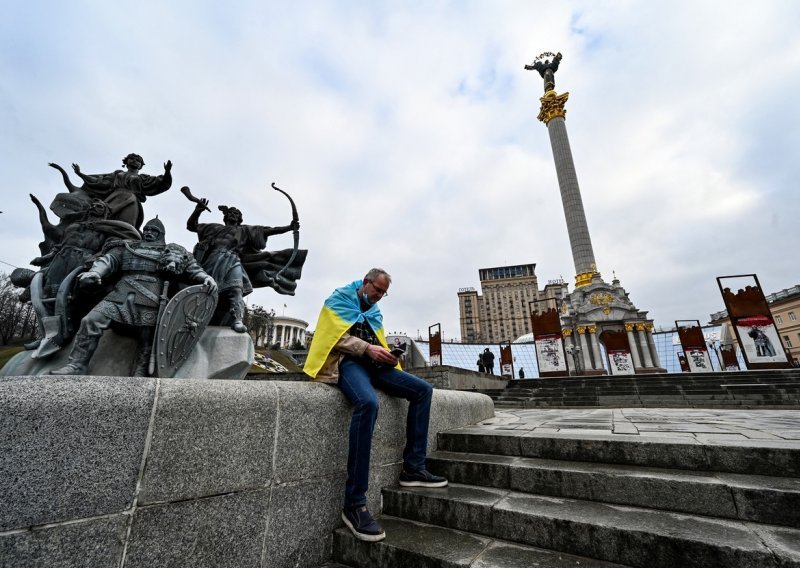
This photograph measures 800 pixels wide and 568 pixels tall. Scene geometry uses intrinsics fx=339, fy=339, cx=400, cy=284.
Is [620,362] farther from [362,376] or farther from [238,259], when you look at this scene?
[362,376]

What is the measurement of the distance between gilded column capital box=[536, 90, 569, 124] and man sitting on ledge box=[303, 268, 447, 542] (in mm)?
43874

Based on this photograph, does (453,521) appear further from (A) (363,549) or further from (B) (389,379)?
(B) (389,379)

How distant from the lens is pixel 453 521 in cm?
228

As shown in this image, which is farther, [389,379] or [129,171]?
[129,171]

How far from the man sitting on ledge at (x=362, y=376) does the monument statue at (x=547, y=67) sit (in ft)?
163

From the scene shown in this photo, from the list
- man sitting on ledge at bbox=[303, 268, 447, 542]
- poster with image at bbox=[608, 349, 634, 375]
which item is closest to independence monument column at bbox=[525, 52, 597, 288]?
poster with image at bbox=[608, 349, 634, 375]

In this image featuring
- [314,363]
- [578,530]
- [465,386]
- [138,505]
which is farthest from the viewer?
[465,386]

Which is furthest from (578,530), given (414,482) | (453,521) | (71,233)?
(71,233)

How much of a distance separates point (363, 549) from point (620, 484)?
1724mm

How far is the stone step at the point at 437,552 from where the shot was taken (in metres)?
1.79

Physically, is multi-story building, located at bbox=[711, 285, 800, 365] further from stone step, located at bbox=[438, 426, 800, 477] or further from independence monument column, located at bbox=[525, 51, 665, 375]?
stone step, located at bbox=[438, 426, 800, 477]

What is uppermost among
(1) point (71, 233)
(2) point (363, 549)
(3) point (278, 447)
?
(1) point (71, 233)

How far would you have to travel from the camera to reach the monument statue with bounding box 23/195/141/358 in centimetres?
369

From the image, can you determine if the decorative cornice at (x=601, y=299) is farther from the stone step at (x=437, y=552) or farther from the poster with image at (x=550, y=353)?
the stone step at (x=437, y=552)
